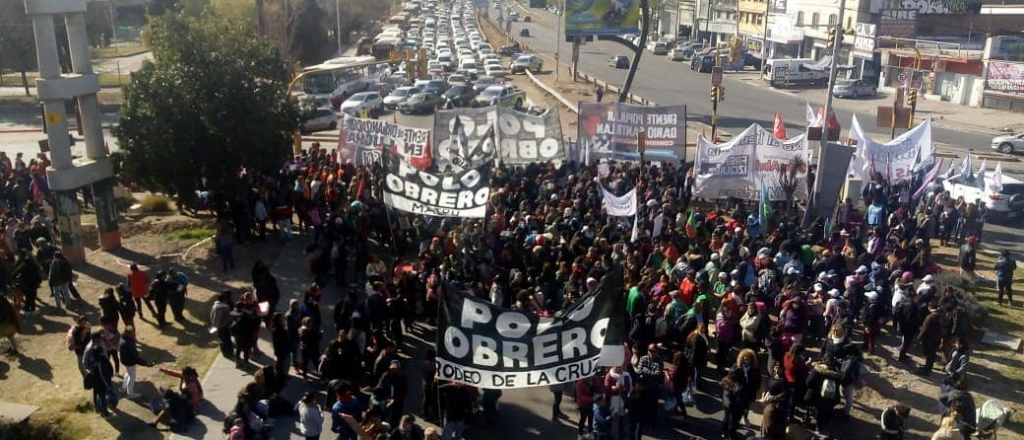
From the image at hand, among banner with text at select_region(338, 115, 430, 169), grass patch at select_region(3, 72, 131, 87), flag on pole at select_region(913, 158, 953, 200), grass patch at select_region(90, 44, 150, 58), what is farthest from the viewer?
grass patch at select_region(90, 44, 150, 58)

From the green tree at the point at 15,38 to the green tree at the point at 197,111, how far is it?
36.8 m

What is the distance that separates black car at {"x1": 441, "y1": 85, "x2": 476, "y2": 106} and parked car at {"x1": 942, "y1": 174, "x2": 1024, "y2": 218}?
28.4 meters

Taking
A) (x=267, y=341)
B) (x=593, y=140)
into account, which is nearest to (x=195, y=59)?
(x=267, y=341)

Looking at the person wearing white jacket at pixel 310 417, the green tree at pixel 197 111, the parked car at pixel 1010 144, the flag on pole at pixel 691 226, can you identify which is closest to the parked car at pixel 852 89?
the parked car at pixel 1010 144

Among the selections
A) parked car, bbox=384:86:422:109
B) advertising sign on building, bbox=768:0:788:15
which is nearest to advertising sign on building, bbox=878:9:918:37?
advertising sign on building, bbox=768:0:788:15

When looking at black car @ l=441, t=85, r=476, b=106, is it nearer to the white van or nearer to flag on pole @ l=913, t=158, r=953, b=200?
the white van

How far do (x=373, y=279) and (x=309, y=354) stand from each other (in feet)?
6.83

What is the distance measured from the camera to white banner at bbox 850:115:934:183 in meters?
21.2

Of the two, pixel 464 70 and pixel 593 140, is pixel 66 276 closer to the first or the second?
pixel 593 140

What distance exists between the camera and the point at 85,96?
19156 millimetres

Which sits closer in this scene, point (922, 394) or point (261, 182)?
point (922, 394)

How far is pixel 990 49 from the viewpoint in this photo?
4675 centimetres

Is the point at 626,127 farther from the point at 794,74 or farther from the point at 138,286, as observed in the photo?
the point at 794,74

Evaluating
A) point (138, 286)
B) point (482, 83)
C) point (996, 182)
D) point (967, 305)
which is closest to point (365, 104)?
point (482, 83)
